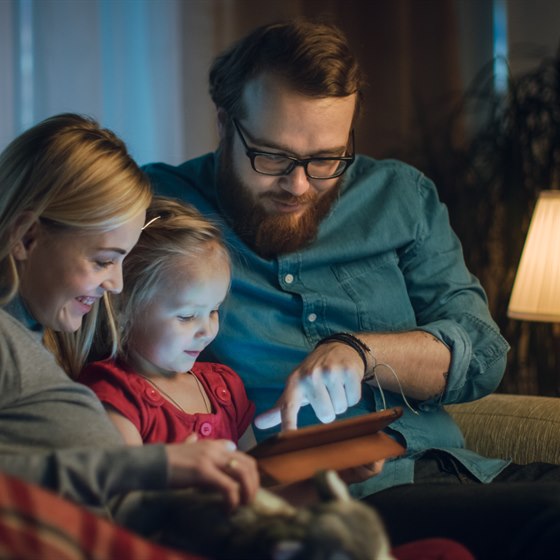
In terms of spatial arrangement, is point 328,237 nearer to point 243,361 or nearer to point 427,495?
point 243,361

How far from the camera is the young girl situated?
1.52 meters

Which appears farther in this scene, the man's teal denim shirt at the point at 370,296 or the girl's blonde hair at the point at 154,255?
the man's teal denim shirt at the point at 370,296

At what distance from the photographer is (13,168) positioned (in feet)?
4.44

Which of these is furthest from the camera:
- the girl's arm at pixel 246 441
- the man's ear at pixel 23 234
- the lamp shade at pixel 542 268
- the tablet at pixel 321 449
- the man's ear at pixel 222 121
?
the lamp shade at pixel 542 268

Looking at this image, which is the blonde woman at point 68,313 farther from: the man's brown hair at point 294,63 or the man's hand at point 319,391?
the man's brown hair at point 294,63

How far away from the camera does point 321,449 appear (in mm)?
1203

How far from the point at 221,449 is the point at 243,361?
0.72 meters

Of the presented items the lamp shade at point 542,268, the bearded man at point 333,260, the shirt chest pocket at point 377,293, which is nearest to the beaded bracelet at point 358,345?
the bearded man at point 333,260

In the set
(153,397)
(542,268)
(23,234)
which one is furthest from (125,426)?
(542,268)

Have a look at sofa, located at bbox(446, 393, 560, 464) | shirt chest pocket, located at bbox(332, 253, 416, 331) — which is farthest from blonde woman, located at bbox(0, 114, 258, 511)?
sofa, located at bbox(446, 393, 560, 464)

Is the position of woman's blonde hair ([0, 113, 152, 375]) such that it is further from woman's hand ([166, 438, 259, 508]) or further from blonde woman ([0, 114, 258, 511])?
woman's hand ([166, 438, 259, 508])

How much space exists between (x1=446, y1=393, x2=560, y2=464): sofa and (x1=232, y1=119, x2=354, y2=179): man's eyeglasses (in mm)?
562

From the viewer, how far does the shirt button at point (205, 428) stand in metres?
1.56

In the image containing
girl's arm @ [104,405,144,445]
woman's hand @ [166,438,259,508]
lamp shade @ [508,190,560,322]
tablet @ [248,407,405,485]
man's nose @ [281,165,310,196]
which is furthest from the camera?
lamp shade @ [508,190,560,322]
